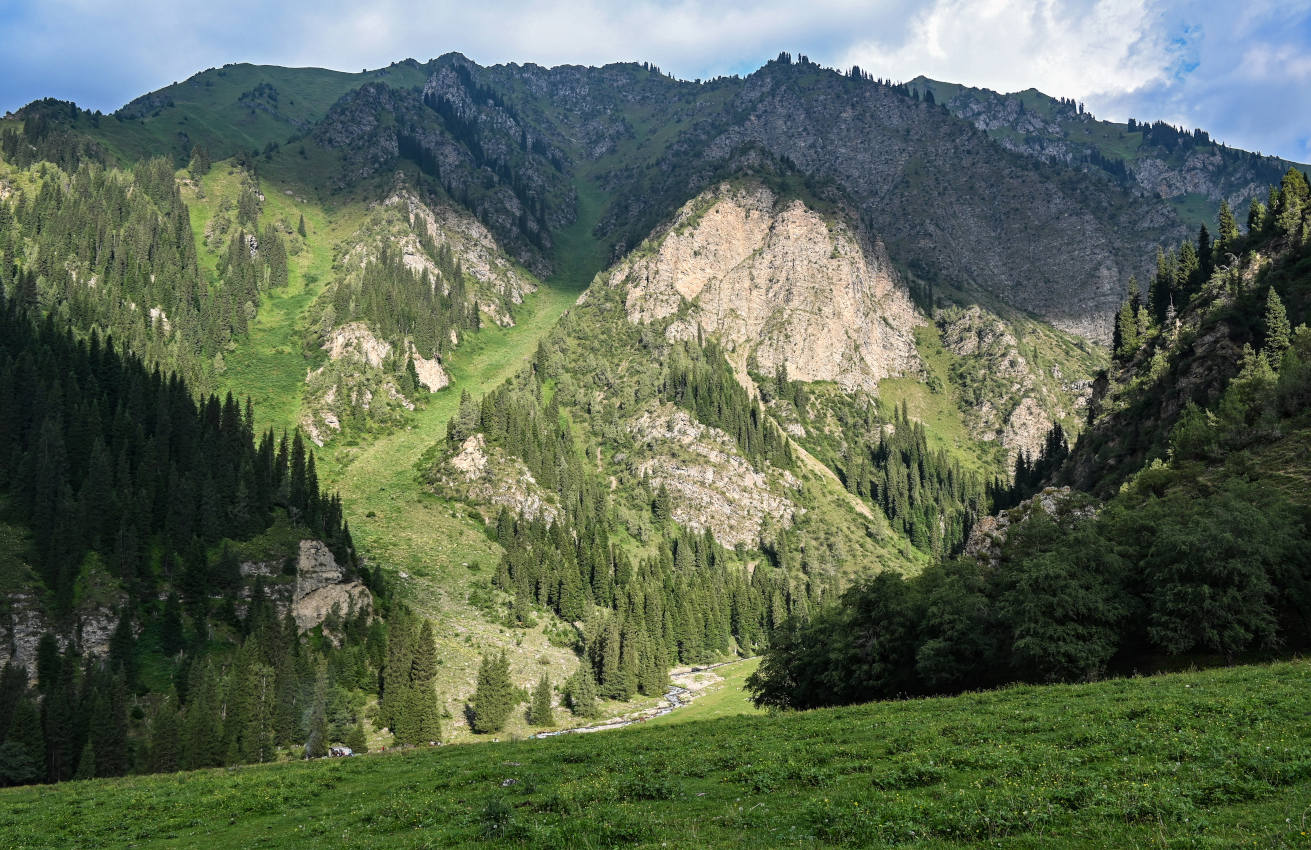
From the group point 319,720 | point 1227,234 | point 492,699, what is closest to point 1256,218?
point 1227,234

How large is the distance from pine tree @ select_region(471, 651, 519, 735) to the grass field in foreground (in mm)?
67960

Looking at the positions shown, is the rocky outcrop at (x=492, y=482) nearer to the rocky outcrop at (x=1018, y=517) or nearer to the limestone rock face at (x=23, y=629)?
the limestone rock face at (x=23, y=629)

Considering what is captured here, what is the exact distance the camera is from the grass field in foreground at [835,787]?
17.5 metres

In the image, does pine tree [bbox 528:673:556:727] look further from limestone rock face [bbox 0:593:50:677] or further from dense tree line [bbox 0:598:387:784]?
limestone rock face [bbox 0:593:50:677]

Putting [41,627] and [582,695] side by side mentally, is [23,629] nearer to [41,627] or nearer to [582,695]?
[41,627]

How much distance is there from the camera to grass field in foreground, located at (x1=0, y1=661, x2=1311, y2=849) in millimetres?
17531

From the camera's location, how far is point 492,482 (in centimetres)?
18975

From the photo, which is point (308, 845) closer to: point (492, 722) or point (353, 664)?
point (492, 722)

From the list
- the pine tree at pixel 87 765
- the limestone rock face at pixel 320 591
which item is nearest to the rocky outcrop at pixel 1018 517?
the limestone rock face at pixel 320 591

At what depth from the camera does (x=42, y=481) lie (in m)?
116

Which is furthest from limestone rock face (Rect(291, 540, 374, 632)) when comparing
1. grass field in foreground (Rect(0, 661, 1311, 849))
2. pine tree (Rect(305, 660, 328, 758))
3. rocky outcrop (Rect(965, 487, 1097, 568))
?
rocky outcrop (Rect(965, 487, 1097, 568))

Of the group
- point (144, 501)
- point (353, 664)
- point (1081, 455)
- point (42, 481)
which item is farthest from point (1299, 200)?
point (42, 481)

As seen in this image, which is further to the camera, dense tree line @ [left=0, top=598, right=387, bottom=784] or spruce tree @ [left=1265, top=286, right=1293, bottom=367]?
spruce tree @ [left=1265, top=286, right=1293, bottom=367]

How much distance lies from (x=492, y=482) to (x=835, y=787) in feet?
567
